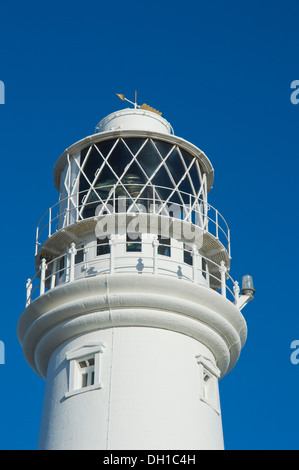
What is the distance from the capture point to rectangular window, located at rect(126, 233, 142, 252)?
22.2 meters

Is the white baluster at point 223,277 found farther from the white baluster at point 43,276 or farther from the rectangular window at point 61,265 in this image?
the white baluster at point 43,276

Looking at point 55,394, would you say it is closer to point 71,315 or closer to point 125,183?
point 71,315

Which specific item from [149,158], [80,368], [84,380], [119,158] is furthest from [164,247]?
[84,380]

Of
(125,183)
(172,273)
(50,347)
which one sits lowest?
(50,347)

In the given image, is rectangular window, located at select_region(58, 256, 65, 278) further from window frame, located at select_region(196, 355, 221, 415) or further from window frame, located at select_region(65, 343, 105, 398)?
window frame, located at select_region(196, 355, 221, 415)

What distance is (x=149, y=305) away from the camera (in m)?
20.8

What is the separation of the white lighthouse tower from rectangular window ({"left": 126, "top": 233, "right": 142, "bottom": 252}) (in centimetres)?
2

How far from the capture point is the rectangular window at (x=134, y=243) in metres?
22.2

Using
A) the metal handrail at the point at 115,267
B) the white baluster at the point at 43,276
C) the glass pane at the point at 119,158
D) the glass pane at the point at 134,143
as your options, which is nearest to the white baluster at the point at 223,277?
the metal handrail at the point at 115,267

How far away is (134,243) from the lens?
22047mm
